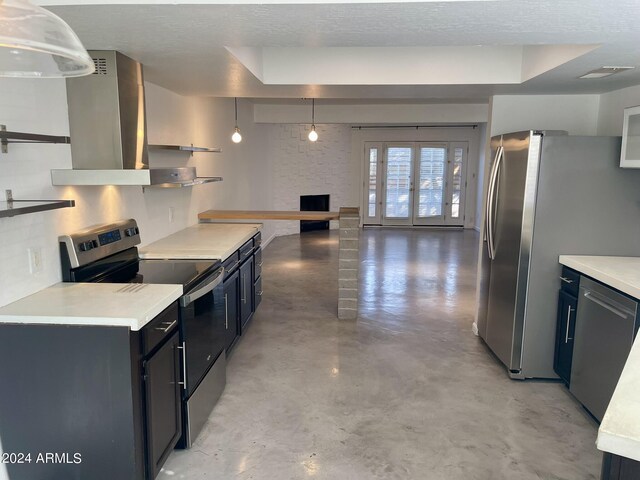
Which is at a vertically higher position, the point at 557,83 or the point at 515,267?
the point at 557,83

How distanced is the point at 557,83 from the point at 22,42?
11.0 ft

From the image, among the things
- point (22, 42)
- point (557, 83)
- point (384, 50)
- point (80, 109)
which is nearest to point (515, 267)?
point (557, 83)

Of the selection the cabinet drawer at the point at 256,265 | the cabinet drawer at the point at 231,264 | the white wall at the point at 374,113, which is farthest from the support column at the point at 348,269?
the white wall at the point at 374,113

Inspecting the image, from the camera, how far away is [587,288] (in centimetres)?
295

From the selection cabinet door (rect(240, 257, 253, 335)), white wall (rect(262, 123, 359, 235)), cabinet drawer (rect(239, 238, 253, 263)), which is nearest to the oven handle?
cabinet drawer (rect(239, 238, 253, 263))

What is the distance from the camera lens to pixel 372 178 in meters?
11.0

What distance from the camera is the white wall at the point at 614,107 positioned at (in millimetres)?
3410

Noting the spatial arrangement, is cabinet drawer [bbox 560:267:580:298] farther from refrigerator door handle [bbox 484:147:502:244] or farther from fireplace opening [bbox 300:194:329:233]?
fireplace opening [bbox 300:194:329:233]

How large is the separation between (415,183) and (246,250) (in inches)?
303

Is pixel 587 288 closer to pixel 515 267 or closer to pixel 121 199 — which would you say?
pixel 515 267

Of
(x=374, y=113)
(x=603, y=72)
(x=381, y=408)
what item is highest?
(x=374, y=113)

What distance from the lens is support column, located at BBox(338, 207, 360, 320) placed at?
456 cm

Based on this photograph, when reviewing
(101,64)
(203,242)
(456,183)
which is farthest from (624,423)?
(456,183)

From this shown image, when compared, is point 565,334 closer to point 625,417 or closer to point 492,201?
point 492,201
